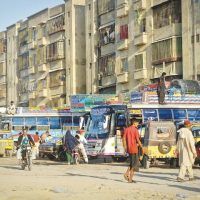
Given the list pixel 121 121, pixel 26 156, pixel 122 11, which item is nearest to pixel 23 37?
pixel 122 11

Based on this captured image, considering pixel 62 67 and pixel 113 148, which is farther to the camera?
pixel 62 67

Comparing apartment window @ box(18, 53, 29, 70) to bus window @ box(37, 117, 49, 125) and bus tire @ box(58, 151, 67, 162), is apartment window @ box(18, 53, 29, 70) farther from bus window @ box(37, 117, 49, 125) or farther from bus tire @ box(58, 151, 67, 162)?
bus tire @ box(58, 151, 67, 162)

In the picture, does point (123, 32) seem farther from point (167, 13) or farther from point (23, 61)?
point (23, 61)

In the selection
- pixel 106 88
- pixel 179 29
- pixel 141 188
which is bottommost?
pixel 141 188

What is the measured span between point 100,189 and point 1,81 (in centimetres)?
6882

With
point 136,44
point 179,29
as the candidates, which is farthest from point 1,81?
point 179,29

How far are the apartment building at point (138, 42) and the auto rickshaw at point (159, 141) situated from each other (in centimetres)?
2059

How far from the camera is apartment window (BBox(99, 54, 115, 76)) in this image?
5606cm

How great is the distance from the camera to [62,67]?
214ft

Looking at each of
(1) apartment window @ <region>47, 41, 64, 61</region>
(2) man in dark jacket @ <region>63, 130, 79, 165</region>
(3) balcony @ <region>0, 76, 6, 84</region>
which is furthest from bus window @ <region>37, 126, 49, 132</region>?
(3) balcony @ <region>0, 76, 6, 84</region>

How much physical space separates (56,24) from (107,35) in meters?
11.5

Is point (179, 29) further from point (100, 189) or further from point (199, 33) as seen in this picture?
point (100, 189)

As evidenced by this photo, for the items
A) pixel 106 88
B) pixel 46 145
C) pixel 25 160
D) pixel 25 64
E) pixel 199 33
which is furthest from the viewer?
pixel 25 64

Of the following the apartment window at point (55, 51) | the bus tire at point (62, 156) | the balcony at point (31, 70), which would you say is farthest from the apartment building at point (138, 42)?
the bus tire at point (62, 156)
